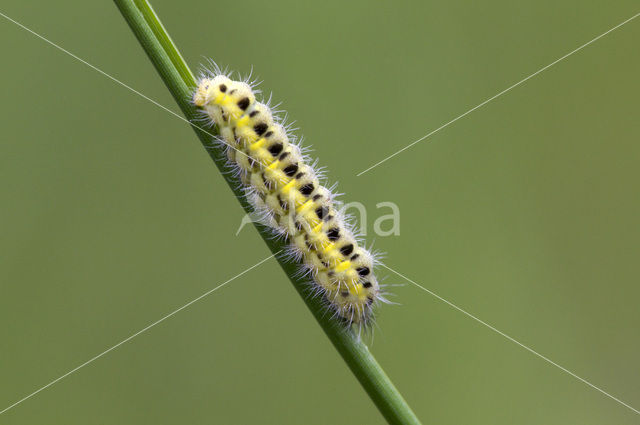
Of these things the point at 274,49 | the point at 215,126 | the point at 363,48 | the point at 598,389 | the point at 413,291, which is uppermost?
the point at 274,49

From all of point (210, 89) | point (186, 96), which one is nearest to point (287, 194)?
point (210, 89)

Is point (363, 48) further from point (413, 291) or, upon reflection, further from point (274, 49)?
point (413, 291)

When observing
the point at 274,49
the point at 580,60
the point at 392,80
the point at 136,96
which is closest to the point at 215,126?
the point at 136,96

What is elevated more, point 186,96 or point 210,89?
point 210,89

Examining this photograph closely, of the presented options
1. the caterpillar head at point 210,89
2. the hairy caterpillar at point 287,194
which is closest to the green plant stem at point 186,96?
the caterpillar head at point 210,89

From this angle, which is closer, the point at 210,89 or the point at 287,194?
the point at 210,89

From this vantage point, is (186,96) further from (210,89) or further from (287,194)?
(287,194)

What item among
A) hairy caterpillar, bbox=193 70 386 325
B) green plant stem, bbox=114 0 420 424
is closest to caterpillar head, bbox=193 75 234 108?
hairy caterpillar, bbox=193 70 386 325
